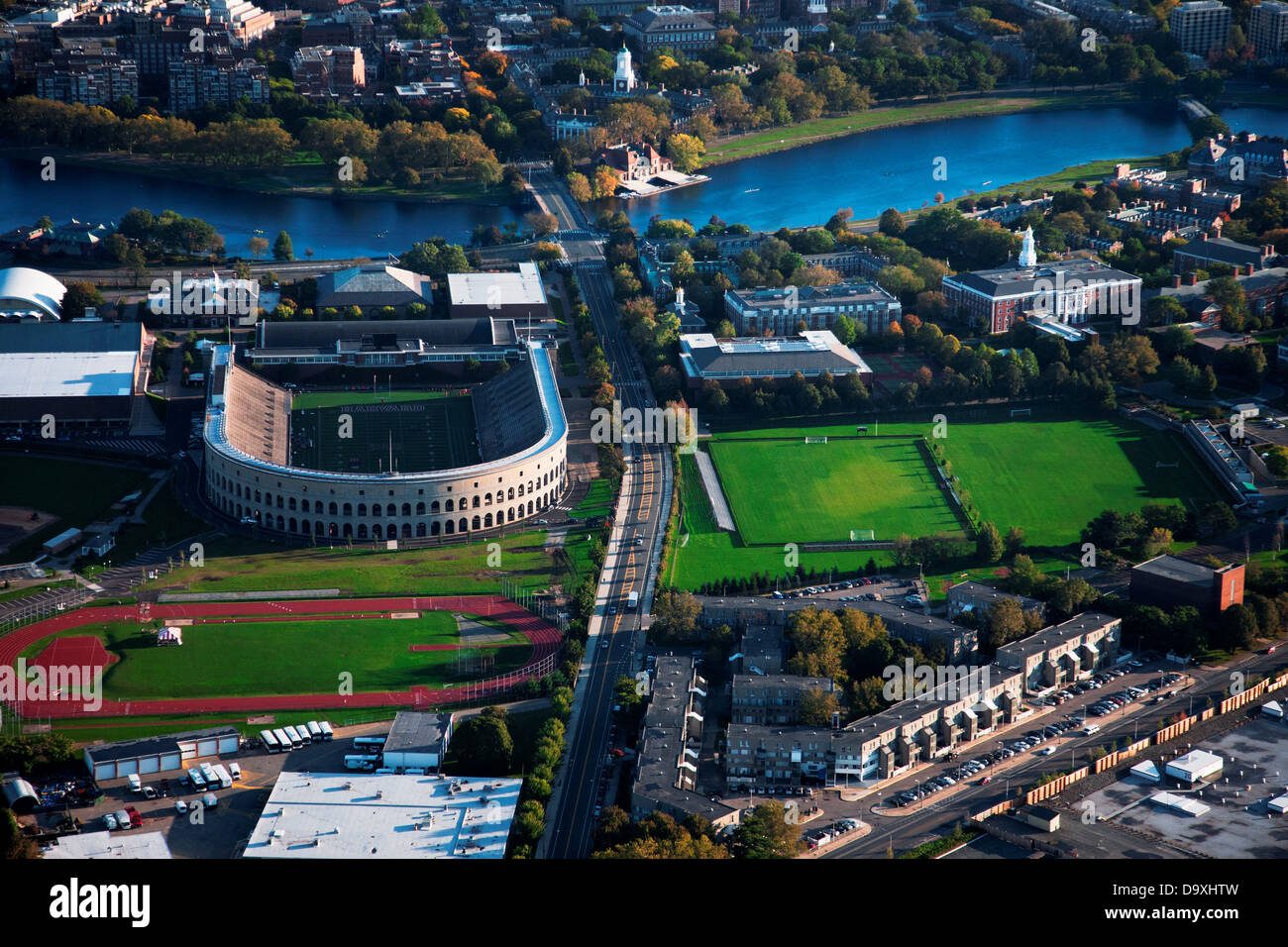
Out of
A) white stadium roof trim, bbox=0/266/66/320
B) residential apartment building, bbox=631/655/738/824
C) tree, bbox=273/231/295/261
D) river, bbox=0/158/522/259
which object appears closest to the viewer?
residential apartment building, bbox=631/655/738/824

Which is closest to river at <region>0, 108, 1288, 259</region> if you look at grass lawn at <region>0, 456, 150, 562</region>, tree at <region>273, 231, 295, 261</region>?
tree at <region>273, 231, 295, 261</region>

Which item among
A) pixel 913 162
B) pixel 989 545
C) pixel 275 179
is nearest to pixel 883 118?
pixel 913 162

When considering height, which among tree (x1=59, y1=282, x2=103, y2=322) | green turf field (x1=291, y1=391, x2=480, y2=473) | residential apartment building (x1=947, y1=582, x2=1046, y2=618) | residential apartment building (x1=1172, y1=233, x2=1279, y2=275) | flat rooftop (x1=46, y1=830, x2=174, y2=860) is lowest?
flat rooftop (x1=46, y1=830, x2=174, y2=860)

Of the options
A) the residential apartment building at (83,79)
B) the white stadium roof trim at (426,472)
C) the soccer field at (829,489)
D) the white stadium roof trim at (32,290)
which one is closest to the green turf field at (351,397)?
the white stadium roof trim at (426,472)

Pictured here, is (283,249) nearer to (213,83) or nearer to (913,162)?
(213,83)

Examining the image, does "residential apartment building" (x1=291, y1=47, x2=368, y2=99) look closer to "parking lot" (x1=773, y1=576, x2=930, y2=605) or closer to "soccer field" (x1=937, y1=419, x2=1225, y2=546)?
"soccer field" (x1=937, y1=419, x2=1225, y2=546)
